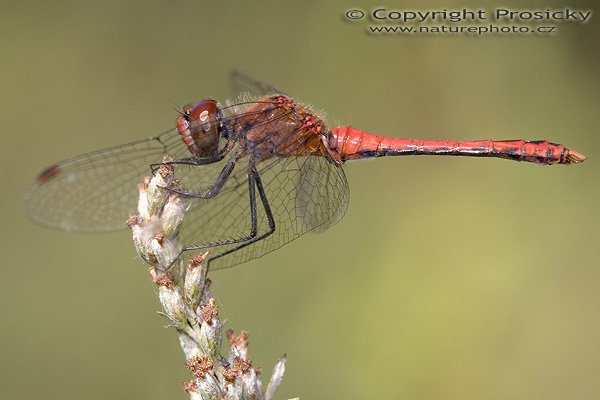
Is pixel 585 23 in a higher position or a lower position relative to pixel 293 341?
higher

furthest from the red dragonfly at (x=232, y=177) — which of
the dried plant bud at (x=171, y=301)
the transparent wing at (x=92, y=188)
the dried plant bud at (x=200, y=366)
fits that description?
the dried plant bud at (x=200, y=366)

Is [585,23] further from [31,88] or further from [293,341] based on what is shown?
[31,88]

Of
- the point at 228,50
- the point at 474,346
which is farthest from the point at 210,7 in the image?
the point at 474,346

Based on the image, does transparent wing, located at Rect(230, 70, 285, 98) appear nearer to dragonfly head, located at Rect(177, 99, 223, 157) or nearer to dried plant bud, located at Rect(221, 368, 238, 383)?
dragonfly head, located at Rect(177, 99, 223, 157)

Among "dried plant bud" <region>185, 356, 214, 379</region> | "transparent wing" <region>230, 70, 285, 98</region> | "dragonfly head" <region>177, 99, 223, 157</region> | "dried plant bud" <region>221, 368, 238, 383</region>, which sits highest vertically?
"transparent wing" <region>230, 70, 285, 98</region>

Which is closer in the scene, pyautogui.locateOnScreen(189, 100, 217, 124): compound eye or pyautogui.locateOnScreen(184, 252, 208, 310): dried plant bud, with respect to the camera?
pyautogui.locateOnScreen(184, 252, 208, 310): dried plant bud

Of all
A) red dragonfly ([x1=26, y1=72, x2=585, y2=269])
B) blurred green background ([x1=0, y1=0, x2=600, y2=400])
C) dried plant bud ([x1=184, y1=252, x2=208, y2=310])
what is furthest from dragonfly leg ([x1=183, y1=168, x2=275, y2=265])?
dried plant bud ([x1=184, y1=252, x2=208, y2=310])

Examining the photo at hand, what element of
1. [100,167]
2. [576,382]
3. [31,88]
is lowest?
[576,382]
